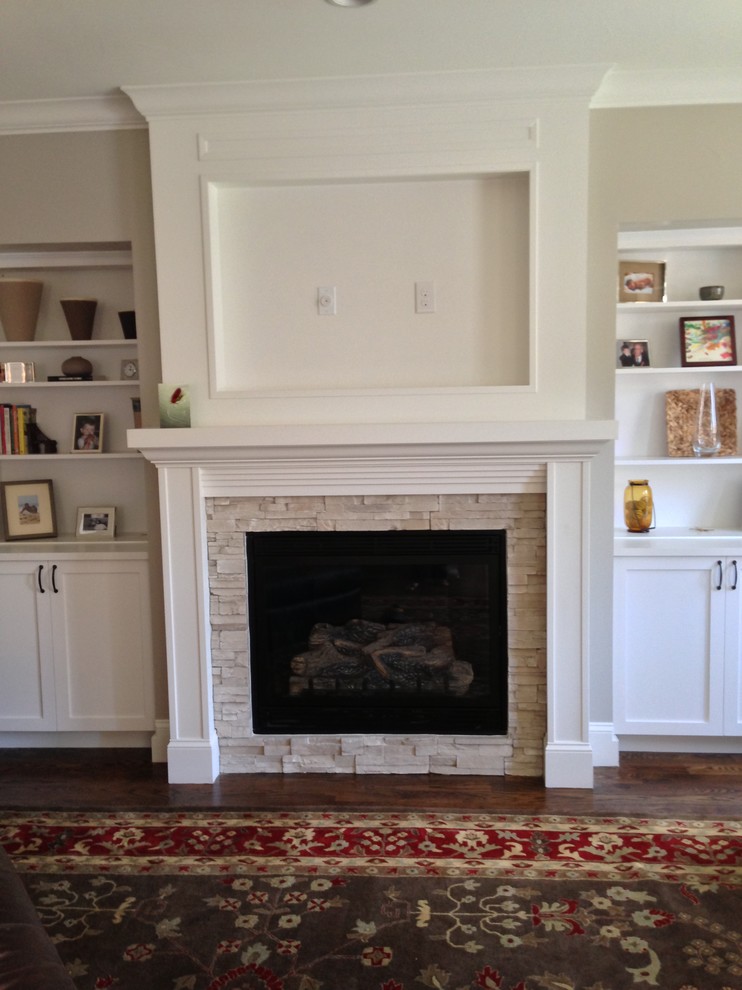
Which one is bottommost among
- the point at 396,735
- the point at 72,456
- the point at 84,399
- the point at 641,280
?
the point at 396,735

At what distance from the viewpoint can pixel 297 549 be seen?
127 inches

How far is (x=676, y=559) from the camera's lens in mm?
3254

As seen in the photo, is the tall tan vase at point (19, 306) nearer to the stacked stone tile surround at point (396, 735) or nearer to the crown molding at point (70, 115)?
the crown molding at point (70, 115)

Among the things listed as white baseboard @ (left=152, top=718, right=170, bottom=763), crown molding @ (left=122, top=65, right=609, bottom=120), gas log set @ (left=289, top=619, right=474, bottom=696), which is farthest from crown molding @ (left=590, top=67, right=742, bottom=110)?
white baseboard @ (left=152, top=718, right=170, bottom=763)

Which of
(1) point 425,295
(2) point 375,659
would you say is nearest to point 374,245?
(1) point 425,295

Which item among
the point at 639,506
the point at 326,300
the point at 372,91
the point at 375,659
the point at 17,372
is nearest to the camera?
the point at 372,91

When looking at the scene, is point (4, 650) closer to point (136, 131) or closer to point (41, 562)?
point (41, 562)

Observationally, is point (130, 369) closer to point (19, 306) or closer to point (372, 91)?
point (19, 306)

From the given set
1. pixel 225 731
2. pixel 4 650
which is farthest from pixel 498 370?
pixel 4 650

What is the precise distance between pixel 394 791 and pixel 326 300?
1.94 meters

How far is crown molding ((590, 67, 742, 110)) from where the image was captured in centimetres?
296

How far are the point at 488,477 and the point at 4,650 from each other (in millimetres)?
2179

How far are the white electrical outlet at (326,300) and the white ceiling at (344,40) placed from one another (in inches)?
30.0

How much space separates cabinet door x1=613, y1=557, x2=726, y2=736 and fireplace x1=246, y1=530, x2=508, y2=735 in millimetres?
525
